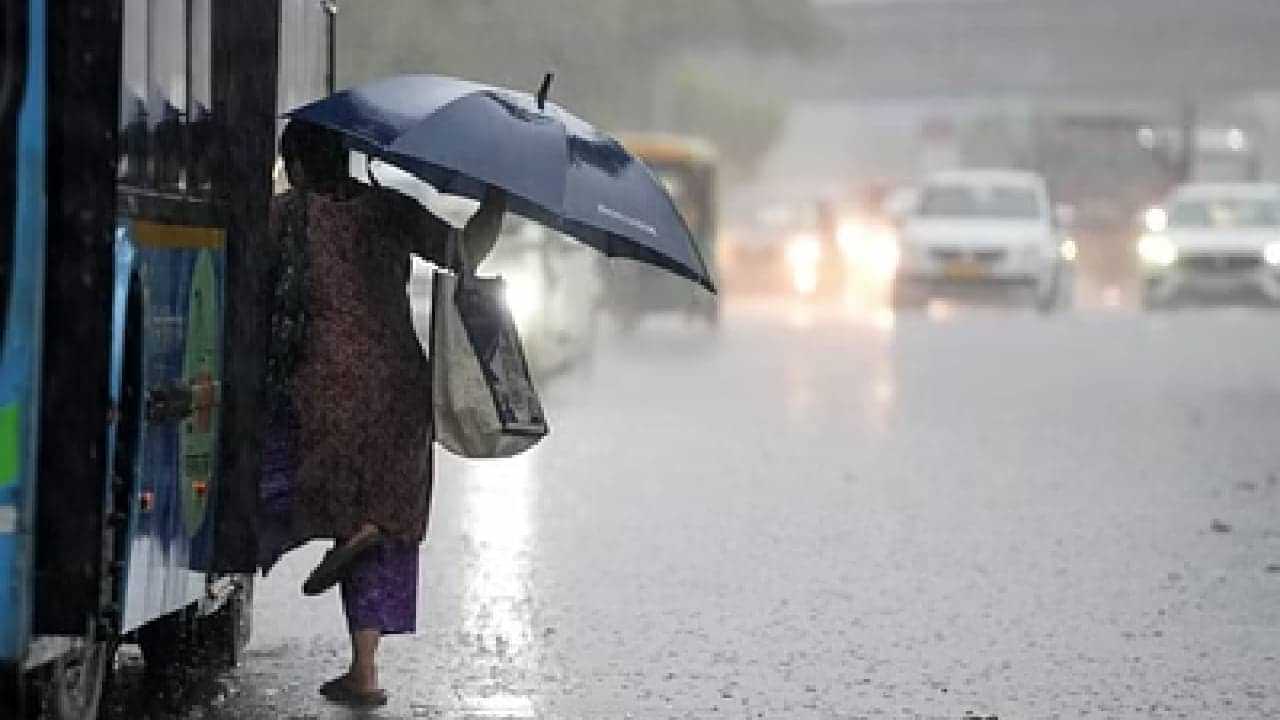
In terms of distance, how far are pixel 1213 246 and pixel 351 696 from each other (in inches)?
1227

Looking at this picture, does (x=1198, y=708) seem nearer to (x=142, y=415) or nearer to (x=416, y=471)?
(x=416, y=471)

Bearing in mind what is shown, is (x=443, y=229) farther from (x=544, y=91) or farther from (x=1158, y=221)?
(x=1158, y=221)

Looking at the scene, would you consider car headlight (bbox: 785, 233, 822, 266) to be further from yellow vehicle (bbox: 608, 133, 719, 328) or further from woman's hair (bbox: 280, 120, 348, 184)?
woman's hair (bbox: 280, 120, 348, 184)

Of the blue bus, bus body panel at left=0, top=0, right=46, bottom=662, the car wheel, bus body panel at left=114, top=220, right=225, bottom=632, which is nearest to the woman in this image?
the blue bus

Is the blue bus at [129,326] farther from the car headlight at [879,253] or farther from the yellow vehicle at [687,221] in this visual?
the car headlight at [879,253]

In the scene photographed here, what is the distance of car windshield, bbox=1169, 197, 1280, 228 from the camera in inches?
1524

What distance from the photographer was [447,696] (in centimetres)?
834

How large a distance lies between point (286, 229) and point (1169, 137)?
51.2 m

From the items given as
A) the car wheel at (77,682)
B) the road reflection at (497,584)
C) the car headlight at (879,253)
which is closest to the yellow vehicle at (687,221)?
the car headlight at (879,253)

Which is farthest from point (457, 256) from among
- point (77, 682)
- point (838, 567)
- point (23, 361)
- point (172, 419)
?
point (838, 567)

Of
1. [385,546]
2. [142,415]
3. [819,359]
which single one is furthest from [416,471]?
[819,359]

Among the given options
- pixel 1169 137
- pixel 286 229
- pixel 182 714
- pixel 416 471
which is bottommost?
pixel 182 714

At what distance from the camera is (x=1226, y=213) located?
1537 inches

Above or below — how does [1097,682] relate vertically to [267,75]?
below
